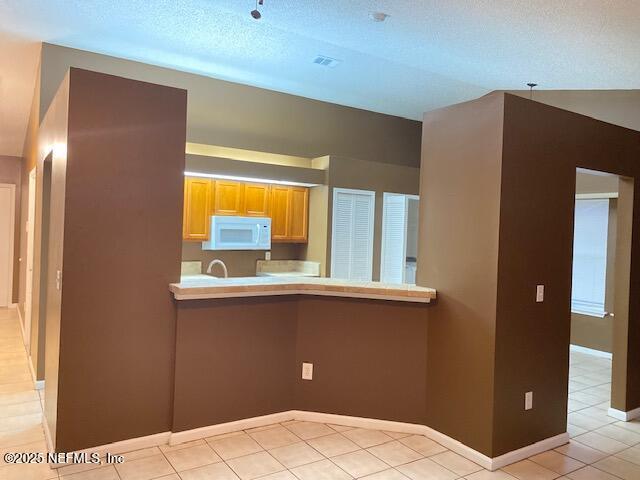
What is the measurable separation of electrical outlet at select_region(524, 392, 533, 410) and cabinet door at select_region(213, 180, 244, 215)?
3.88m

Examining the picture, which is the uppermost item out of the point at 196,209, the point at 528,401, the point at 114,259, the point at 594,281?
the point at 196,209

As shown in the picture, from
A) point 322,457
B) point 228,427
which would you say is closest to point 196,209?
point 228,427

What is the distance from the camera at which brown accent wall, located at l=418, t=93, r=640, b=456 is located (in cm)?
287

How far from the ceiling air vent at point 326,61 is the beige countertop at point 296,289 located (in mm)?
2595

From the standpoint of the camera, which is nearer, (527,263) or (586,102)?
(527,263)

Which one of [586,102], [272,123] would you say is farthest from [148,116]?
[586,102]

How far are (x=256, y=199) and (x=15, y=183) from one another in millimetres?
5280

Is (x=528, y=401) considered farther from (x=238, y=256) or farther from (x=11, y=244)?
(x=11, y=244)

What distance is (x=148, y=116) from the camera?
2883 millimetres

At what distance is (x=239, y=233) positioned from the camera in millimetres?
5672

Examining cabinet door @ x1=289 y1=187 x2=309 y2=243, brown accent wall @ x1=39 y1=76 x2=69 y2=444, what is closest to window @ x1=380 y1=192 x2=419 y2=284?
cabinet door @ x1=289 y1=187 x2=309 y2=243

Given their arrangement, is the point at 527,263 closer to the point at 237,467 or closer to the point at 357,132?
the point at 237,467

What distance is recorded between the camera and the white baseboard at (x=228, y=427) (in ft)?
9.82

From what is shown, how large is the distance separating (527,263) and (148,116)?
2628mm
